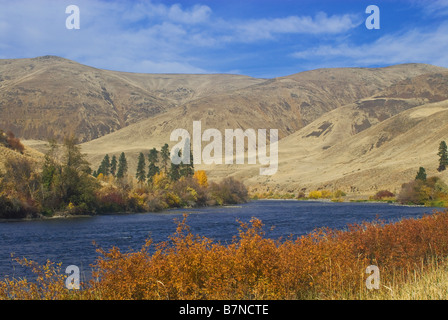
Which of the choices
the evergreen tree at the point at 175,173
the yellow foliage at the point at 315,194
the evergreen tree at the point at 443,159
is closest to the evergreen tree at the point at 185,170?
the evergreen tree at the point at 175,173

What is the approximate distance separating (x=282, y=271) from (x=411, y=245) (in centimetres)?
686

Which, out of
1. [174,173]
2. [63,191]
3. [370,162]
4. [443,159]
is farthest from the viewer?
[370,162]

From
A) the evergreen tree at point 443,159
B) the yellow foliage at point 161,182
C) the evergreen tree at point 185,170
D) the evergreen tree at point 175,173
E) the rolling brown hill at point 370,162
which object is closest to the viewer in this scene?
the yellow foliage at point 161,182

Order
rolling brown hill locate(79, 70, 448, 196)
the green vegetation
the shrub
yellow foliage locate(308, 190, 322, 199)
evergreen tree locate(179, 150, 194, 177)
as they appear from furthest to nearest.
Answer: yellow foliage locate(308, 190, 322, 199) < rolling brown hill locate(79, 70, 448, 196) < evergreen tree locate(179, 150, 194, 177) < the shrub < the green vegetation

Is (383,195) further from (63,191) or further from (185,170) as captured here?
(63,191)

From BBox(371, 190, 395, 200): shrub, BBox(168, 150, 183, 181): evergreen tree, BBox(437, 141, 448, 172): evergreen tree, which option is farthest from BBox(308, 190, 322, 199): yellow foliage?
BBox(168, 150, 183, 181): evergreen tree

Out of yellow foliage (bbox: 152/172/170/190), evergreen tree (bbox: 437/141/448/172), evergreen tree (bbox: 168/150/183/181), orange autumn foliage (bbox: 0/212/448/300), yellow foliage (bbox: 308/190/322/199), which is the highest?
evergreen tree (bbox: 437/141/448/172)

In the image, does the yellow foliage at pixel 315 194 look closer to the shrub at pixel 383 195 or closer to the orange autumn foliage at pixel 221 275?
the shrub at pixel 383 195

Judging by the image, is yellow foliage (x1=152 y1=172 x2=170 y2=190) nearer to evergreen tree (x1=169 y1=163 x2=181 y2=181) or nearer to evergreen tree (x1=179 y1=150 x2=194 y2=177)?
evergreen tree (x1=169 y1=163 x2=181 y2=181)

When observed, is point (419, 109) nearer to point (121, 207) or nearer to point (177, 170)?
point (177, 170)

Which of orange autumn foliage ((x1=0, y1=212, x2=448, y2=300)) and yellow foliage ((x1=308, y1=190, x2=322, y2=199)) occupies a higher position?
orange autumn foliage ((x1=0, y1=212, x2=448, y2=300))

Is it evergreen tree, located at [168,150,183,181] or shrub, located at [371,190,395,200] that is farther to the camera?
shrub, located at [371,190,395,200]

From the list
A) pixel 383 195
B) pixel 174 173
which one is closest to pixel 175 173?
pixel 174 173
